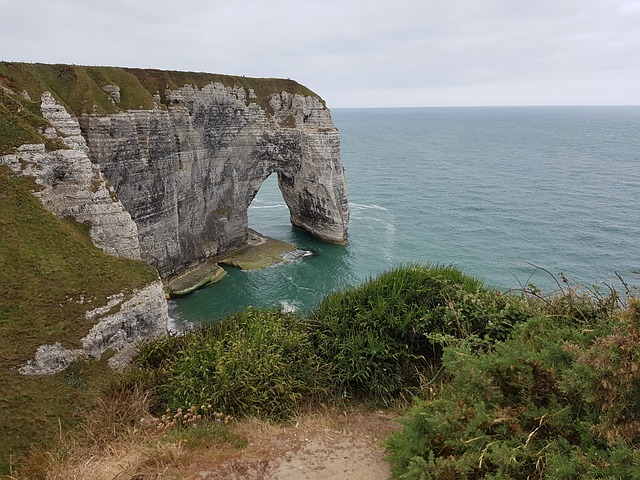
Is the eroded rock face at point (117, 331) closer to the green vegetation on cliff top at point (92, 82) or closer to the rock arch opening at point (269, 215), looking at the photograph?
the green vegetation on cliff top at point (92, 82)

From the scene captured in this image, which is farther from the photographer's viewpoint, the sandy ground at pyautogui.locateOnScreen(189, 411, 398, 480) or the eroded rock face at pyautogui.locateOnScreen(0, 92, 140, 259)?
the eroded rock face at pyautogui.locateOnScreen(0, 92, 140, 259)

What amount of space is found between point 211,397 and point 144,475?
284 centimetres

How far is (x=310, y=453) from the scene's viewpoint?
8.09 metres

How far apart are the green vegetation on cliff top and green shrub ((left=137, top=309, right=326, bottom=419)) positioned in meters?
23.8

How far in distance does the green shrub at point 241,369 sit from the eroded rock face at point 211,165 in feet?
78.1

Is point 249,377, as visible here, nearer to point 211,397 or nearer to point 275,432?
point 211,397

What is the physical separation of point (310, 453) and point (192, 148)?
35.7 metres

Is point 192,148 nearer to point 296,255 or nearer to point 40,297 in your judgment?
point 296,255

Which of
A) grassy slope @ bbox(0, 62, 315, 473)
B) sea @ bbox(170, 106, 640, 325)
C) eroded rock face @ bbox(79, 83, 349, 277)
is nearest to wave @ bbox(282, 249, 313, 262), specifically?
sea @ bbox(170, 106, 640, 325)

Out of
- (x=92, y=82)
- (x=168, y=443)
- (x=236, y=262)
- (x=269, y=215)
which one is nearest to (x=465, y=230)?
(x=236, y=262)

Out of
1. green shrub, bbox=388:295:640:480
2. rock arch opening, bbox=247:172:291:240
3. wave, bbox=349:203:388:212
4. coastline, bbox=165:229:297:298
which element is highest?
green shrub, bbox=388:295:640:480

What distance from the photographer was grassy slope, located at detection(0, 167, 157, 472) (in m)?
12.1

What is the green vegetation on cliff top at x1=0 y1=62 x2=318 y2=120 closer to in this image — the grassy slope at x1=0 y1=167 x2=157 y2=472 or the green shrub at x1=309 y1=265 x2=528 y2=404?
the grassy slope at x1=0 y1=167 x2=157 y2=472

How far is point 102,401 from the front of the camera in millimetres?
10898
